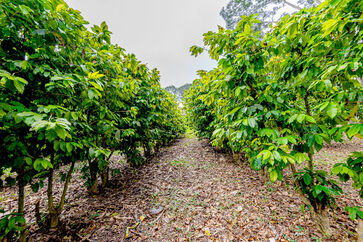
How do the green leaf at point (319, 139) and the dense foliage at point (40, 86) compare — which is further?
the green leaf at point (319, 139)

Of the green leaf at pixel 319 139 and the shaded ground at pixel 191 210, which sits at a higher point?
the green leaf at pixel 319 139

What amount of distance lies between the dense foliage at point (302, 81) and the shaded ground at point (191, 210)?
59cm

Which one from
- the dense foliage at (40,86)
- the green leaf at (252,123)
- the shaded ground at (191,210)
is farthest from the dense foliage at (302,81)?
the dense foliage at (40,86)

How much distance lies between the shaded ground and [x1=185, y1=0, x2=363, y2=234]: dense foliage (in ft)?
1.94

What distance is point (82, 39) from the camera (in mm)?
1921

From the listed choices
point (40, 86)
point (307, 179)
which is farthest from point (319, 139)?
point (40, 86)

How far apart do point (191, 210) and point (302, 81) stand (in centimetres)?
274

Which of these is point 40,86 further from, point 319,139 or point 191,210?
point 319,139

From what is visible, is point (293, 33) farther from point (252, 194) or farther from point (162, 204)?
point (162, 204)

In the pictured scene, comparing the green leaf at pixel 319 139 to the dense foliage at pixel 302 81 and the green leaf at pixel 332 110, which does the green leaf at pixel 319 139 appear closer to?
the dense foliage at pixel 302 81

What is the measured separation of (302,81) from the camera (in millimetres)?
1495

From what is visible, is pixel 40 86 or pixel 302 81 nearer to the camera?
pixel 302 81

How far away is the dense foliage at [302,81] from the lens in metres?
1.18

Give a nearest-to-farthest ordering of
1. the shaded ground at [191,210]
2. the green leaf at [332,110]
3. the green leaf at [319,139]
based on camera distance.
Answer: the green leaf at [332,110]
the green leaf at [319,139]
the shaded ground at [191,210]
